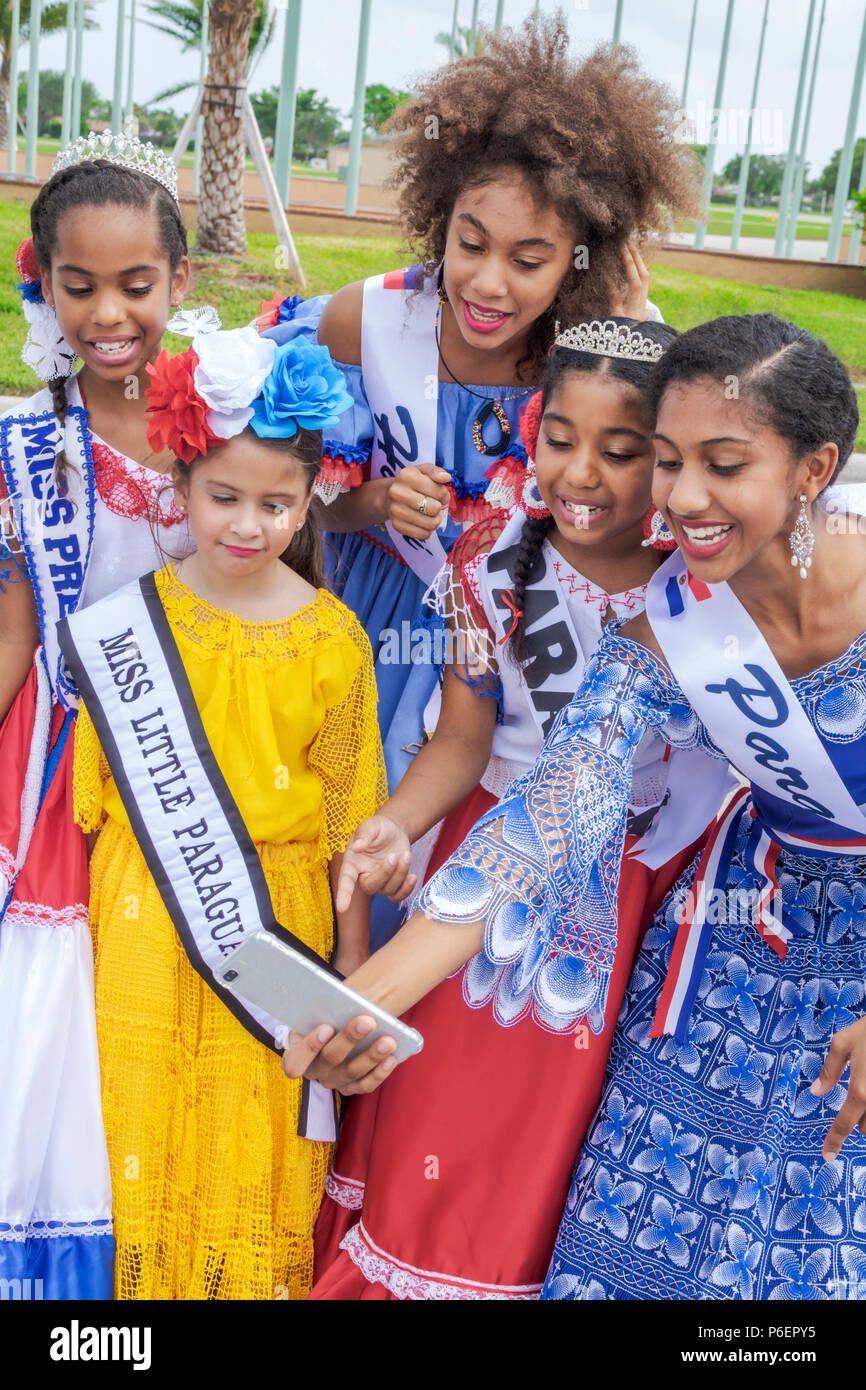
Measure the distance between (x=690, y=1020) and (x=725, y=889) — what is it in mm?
236

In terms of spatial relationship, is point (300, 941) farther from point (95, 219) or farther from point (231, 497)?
point (95, 219)

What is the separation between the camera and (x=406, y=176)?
9.59 feet

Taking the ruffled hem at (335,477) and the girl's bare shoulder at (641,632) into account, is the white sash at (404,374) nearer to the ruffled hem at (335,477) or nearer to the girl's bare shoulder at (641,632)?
the ruffled hem at (335,477)

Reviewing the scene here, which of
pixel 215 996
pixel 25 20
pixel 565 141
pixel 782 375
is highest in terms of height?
pixel 25 20

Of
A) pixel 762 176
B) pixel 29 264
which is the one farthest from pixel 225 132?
pixel 762 176

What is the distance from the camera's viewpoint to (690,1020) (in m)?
2.30

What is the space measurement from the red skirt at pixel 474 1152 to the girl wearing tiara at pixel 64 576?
1.60 ft

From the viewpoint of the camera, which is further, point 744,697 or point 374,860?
point 374,860

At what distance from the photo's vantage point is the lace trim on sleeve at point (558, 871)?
208cm

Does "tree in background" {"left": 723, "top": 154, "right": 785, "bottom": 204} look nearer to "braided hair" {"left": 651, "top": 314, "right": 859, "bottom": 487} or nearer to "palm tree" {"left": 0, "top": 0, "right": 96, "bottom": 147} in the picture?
"palm tree" {"left": 0, "top": 0, "right": 96, "bottom": 147}

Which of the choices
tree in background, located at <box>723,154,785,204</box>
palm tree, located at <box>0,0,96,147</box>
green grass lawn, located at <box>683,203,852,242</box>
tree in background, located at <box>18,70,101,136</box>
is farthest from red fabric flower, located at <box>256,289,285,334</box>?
tree in background, located at <box>723,154,785,204</box>

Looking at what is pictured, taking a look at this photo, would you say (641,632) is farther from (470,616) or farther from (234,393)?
(234,393)
